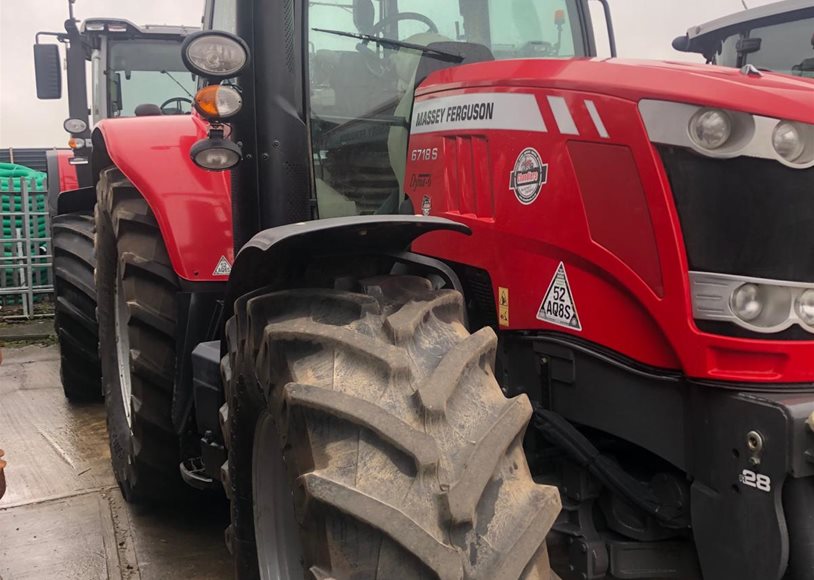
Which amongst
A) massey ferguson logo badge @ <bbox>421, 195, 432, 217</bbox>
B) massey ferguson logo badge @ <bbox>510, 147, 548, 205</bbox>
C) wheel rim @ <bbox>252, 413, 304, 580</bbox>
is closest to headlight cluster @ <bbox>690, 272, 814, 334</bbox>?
massey ferguson logo badge @ <bbox>510, 147, 548, 205</bbox>

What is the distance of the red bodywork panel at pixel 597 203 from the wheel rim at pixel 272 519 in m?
0.71

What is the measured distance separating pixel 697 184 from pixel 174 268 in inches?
73.1

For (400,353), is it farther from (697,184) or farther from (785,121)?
(785,121)

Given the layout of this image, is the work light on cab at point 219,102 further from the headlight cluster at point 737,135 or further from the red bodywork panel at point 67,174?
the red bodywork panel at point 67,174

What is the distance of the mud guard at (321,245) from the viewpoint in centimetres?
177

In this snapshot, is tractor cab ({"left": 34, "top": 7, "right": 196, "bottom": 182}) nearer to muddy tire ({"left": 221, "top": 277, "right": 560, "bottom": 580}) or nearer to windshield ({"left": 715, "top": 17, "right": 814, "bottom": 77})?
windshield ({"left": 715, "top": 17, "right": 814, "bottom": 77})

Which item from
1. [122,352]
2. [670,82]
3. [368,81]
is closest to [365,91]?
[368,81]

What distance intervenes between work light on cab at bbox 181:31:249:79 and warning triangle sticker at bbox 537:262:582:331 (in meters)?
1.04

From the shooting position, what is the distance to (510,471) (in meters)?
1.52

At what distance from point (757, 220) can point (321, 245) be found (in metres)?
0.95

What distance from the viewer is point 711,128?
1.63 m

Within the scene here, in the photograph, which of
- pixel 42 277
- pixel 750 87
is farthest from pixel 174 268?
pixel 42 277

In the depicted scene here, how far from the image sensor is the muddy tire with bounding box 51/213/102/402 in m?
4.52

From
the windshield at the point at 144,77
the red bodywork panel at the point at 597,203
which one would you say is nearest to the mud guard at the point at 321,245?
the red bodywork panel at the point at 597,203
